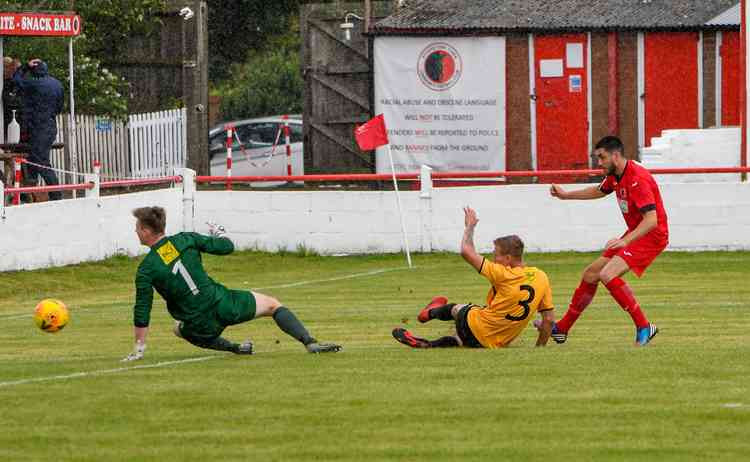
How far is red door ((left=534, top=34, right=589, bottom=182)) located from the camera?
32.3m

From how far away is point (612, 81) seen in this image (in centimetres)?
3234

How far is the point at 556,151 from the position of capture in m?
32.7

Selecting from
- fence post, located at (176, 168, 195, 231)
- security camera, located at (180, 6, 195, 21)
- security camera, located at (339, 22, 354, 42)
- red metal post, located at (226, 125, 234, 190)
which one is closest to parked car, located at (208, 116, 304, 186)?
red metal post, located at (226, 125, 234, 190)

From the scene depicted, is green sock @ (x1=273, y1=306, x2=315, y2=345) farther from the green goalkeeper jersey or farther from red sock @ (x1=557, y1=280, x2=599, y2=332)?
red sock @ (x1=557, y1=280, x2=599, y2=332)

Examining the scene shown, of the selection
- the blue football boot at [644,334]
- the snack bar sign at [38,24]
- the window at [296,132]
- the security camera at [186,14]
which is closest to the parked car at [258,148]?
the window at [296,132]

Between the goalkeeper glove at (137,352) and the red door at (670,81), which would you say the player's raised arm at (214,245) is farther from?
the red door at (670,81)

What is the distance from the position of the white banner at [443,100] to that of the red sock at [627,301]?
1910 cm

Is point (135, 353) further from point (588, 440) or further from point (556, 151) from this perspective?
point (556, 151)

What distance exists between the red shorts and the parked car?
23241 mm

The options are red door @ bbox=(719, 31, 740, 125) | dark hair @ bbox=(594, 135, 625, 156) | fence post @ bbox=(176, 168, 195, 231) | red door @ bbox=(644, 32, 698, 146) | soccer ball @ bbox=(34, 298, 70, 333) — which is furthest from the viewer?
red door @ bbox=(644, 32, 698, 146)

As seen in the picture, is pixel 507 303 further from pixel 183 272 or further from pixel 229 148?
pixel 229 148

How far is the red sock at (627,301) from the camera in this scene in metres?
13.7

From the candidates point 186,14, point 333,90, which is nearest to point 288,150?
point 333,90

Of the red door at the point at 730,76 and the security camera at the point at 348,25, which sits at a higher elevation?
the security camera at the point at 348,25
